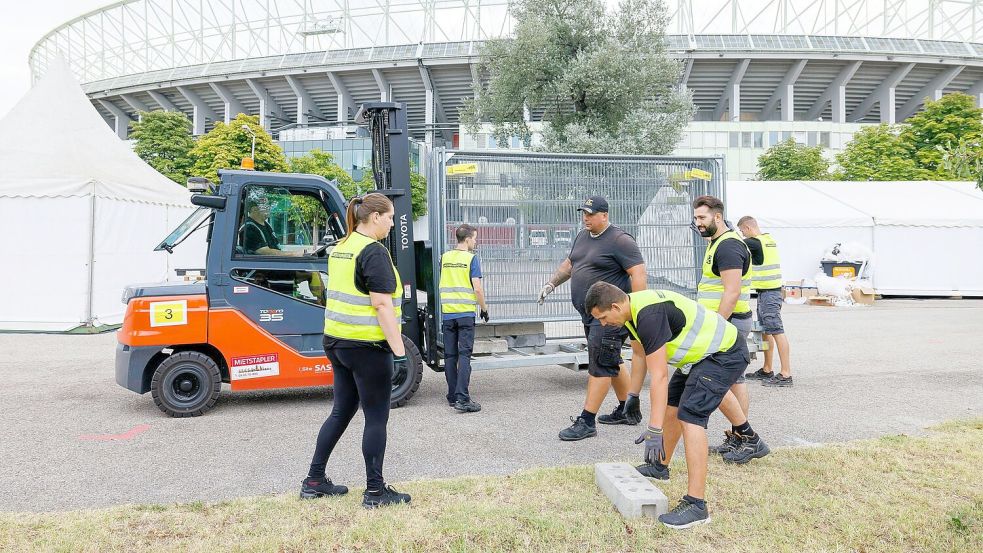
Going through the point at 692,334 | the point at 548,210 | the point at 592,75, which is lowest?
the point at 692,334

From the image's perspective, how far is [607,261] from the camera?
5.33 meters

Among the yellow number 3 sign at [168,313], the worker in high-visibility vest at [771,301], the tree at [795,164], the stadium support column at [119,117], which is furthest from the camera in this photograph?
the stadium support column at [119,117]

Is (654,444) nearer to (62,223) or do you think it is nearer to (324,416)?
(324,416)

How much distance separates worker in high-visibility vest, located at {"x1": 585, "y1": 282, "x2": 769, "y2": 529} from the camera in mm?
3328

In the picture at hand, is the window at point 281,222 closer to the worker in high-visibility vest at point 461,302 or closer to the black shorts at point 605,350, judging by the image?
the worker in high-visibility vest at point 461,302

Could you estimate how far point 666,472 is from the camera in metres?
4.01

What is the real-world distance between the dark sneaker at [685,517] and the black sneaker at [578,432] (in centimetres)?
174

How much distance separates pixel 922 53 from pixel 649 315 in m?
61.5

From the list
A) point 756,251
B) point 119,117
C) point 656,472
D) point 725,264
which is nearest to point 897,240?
point 756,251

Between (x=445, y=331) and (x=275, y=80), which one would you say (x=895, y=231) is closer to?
(x=445, y=331)

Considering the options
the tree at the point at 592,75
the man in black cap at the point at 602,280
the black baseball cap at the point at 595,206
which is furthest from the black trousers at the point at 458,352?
the tree at the point at 592,75

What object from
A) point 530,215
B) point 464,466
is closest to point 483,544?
point 464,466

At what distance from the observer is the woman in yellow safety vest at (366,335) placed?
3553mm

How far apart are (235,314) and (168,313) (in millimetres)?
565
